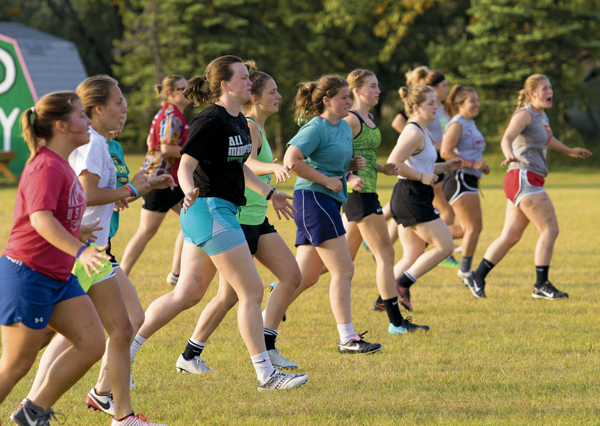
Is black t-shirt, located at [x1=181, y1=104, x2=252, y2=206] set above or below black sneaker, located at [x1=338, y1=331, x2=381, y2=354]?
above

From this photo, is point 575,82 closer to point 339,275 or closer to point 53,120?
point 339,275

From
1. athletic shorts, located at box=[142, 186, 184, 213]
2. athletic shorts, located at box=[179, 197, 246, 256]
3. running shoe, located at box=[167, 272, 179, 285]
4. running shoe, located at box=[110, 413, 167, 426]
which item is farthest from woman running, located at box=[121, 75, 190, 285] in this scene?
running shoe, located at box=[110, 413, 167, 426]

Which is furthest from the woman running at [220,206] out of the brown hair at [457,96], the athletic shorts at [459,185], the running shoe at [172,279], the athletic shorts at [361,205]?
the brown hair at [457,96]

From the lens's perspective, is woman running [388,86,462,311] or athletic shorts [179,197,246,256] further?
woman running [388,86,462,311]

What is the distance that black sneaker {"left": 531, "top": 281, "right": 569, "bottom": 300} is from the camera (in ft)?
25.3

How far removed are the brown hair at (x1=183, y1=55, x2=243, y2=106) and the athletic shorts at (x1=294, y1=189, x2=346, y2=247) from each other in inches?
48.2

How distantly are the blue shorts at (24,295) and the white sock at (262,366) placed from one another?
1.65 metres

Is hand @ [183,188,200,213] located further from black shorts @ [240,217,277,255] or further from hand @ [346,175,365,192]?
hand @ [346,175,365,192]

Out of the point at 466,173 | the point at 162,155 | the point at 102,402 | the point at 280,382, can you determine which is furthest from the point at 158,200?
the point at 102,402

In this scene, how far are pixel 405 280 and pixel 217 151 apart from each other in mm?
3363

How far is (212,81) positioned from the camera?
4.70 m

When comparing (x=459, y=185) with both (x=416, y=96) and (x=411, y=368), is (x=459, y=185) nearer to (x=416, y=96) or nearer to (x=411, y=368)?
(x=416, y=96)

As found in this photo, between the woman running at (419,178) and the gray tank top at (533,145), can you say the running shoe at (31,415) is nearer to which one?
the woman running at (419,178)

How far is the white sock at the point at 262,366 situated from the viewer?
4633mm
